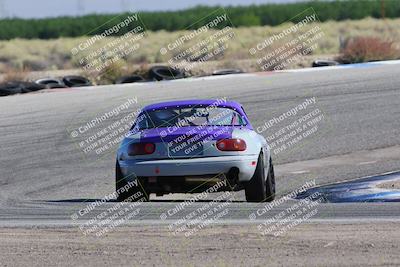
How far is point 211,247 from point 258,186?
3.18 metres

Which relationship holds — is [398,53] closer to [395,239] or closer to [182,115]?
[182,115]

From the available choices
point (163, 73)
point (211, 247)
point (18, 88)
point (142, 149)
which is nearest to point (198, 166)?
point (142, 149)

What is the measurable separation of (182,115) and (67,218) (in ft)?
6.89

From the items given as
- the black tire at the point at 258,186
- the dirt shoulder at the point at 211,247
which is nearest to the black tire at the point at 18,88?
the black tire at the point at 258,186

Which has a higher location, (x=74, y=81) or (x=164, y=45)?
(x=74, y=81)

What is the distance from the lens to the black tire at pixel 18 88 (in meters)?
23.8

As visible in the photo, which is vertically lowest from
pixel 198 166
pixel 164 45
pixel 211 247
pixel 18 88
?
pixel 164 45

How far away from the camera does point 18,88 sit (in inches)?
947

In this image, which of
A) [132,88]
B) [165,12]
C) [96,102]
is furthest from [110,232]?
[165,12]

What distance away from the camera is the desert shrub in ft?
94.5

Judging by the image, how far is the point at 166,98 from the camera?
2136 cm

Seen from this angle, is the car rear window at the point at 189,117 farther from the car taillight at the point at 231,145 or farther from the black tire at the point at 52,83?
the black tire at the point at 52,83

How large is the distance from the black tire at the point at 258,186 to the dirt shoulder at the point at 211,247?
2101 millimetres

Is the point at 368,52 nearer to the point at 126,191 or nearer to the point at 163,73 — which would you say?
the point at 163,73
